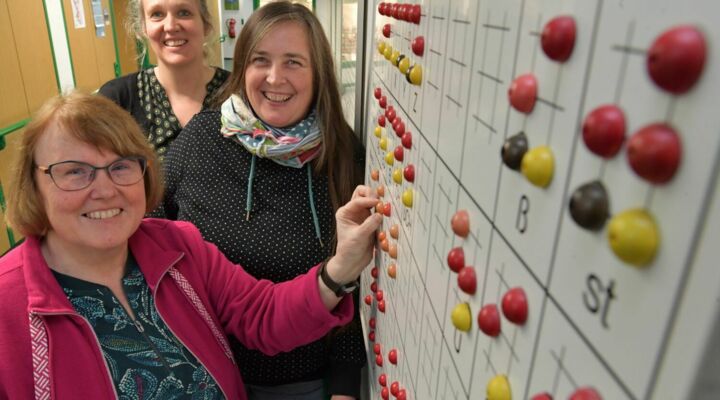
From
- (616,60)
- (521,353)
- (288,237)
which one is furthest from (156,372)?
(616,60)

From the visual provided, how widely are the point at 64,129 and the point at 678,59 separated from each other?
0.85m

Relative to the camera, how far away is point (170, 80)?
146 cm

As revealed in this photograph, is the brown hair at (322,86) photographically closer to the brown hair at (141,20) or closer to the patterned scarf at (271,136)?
the patterned scarf at (271,136)

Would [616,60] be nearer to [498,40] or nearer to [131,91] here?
[498,40]

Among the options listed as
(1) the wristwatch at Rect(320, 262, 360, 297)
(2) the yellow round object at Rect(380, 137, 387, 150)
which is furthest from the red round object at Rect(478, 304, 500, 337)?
(1) the wristwatch at Rect(320, 262, 360, 297)

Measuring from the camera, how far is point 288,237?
1.08 meters

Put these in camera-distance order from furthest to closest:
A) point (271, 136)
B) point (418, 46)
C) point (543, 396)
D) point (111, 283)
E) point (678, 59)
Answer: point (271, 136)
point (111, 283)
point (418, 46)
point (543, 396)
point (678, 59)

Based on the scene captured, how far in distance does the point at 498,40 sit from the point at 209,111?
98cm

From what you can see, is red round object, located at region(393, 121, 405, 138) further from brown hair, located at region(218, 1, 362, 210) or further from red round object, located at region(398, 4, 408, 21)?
brown hair, located at region(218, 1, 362, 210)

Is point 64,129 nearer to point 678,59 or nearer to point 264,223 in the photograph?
point 264,223

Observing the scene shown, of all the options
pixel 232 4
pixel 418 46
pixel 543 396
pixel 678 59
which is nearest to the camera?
pixel 678 59

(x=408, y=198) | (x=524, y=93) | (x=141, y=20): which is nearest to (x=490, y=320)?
(x=524, y=93)

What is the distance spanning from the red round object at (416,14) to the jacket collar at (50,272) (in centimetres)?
61

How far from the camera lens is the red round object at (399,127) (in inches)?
25.9
